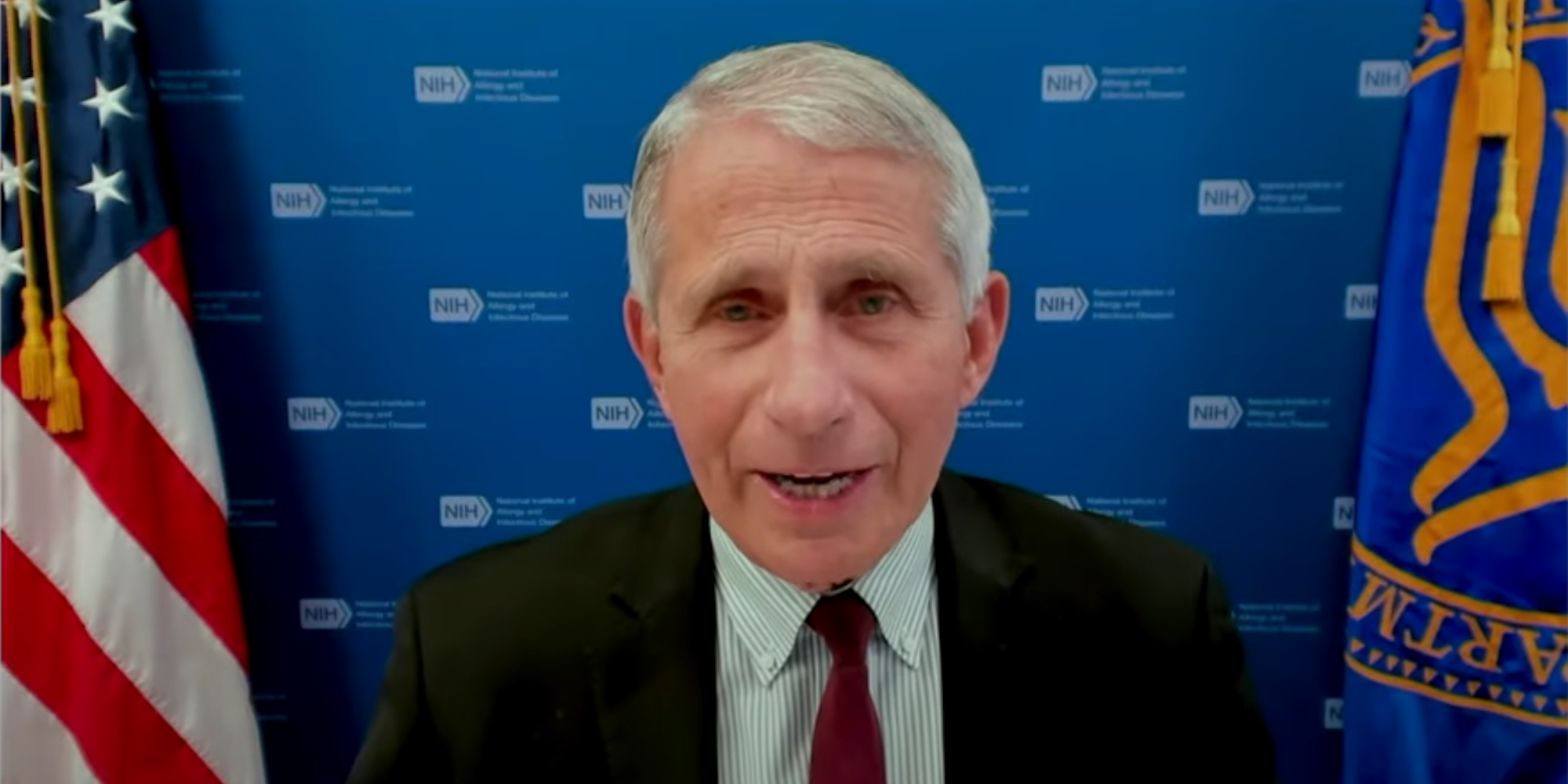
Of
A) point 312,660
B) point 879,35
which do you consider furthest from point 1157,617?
point 312,660

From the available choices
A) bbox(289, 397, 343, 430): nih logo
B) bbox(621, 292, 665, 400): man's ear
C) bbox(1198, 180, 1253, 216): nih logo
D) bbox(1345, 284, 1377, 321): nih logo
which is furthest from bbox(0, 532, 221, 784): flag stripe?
bbox(1345, 284, 1377, 321): nih logo

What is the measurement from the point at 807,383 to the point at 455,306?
137 cm

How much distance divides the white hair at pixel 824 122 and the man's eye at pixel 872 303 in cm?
8

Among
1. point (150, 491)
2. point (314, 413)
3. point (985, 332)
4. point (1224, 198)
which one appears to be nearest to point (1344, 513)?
point (1224, 198)

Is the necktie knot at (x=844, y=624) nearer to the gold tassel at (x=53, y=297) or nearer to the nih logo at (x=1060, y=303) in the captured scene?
A: the nih logo at (x=1060, y=303)

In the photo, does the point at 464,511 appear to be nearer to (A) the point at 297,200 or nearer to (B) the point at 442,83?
(A) the point at 297,200

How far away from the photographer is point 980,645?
1.31 m

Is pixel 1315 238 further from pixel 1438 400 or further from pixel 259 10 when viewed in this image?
pixel 259 10

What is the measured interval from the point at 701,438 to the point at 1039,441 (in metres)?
1.28

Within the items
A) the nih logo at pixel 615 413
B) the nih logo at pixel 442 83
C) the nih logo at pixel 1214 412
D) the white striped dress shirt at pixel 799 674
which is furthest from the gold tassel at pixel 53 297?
the nih logo at pixel 1214 412

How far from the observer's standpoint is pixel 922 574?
133 centimetres

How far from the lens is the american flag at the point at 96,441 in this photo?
6.38ft

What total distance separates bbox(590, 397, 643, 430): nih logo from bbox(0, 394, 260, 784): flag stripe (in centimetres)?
74

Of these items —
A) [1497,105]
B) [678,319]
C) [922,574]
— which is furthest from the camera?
[1497,105]
